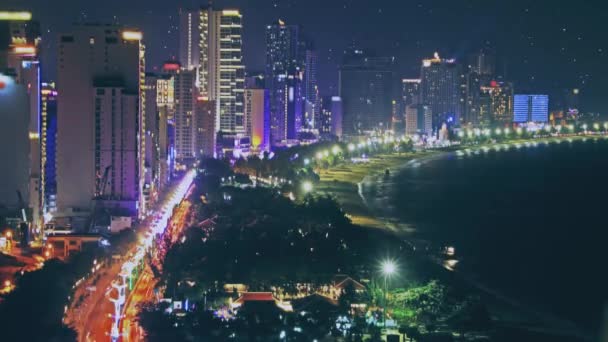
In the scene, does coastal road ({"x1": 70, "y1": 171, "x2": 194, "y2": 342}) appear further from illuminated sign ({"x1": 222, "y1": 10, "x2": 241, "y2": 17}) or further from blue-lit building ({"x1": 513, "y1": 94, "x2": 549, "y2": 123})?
blue-lit building ({"x1": 513, "y1": 94, "x2": 549, "y2": 123})

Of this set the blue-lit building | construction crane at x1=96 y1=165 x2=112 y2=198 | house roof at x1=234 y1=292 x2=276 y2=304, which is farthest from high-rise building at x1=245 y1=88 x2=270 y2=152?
house roof at x1=234 y1=292 x2=276 y2=304

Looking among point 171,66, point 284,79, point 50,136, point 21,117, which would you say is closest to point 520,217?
point 50,136

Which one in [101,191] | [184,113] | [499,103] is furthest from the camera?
[499,103]

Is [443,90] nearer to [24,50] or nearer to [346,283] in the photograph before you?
[24,50]

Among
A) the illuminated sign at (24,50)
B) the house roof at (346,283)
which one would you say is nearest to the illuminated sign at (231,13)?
the illuminated sign at (24,50)

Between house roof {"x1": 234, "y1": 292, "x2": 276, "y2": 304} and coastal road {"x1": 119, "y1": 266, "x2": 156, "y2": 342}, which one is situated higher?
house roof {"x1": 234, "y1": 292, "x2": 276, "y2": 304}

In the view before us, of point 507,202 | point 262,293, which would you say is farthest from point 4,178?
point 507,202

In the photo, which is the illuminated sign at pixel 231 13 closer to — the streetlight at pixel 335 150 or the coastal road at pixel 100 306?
the streetlight at pixel 335 150
